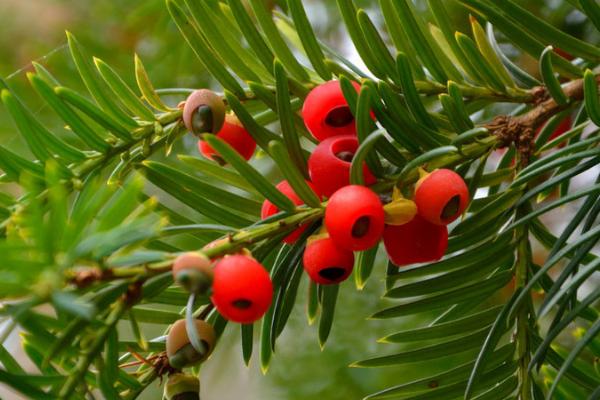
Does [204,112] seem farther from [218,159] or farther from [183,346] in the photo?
[183,346]

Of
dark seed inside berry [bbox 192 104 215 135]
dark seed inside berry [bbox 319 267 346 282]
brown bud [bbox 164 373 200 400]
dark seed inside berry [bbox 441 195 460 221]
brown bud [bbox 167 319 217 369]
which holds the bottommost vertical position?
brown bud [bbox 164 373 200 400]

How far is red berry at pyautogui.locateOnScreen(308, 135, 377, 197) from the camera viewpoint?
0.49 m

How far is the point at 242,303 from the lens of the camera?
392mm

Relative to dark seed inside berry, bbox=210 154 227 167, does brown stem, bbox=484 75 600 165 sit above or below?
below

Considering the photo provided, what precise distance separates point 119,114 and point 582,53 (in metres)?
0.36

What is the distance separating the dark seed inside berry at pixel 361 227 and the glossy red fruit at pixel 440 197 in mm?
44

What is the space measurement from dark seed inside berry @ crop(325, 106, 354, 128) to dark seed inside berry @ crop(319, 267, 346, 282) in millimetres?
100

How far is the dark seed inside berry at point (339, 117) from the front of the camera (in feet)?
1.70

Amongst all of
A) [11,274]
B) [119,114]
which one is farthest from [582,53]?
[11,274]

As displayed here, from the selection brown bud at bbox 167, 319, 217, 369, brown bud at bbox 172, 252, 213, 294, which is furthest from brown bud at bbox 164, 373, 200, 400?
brown bud at bbox 172, 252, 213, 294

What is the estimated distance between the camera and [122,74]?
3.86ft

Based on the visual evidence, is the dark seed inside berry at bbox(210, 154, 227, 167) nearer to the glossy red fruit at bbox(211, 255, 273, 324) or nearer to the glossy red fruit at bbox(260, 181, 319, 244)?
the glossy red fruit at bbox(260, 181, 319, 244)

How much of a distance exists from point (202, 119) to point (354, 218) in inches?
5.9

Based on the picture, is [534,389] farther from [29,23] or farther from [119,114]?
[29,23]
